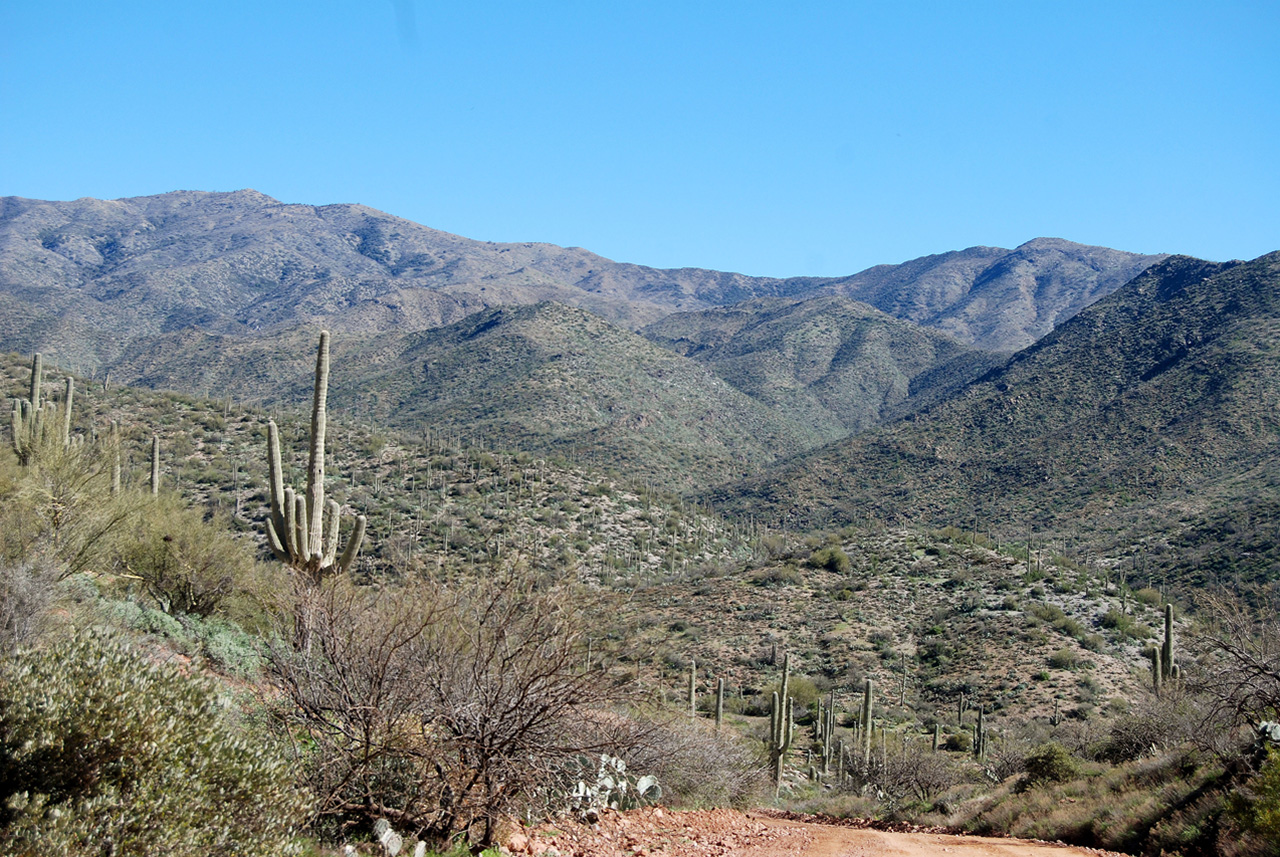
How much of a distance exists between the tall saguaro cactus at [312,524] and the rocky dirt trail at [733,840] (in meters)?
4.06

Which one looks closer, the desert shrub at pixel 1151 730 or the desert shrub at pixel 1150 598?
the desert shrub at pixel 1151 730

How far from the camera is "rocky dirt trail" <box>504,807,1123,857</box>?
8.46 meters

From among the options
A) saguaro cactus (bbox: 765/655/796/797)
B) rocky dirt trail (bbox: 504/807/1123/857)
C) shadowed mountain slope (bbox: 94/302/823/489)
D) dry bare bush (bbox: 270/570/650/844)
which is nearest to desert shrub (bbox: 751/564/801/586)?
saguaro cactus (bbox: 765/655/796/797)

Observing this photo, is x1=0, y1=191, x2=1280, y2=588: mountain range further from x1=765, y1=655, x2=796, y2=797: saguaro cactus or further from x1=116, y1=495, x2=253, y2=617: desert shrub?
x1=116, y1=495, x2=253, y2=617: desert shrub

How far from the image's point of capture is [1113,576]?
35.3 meters

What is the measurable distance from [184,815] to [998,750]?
20.1m

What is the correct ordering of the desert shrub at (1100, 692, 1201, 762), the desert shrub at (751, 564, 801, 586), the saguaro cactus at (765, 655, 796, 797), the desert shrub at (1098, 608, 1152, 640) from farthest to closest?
the desert shrub at (751, 564, 801, 586), the desert shrub at (1098, 608, 1152, 640), the saguaro cactus at (765, 655, 796, 797), the desert shrub at (1100, 692, 1201, 762)

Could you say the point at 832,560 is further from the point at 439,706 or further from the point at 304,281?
the point at 304,281

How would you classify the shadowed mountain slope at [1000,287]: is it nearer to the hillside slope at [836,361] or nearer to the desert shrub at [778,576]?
the hillside slope at [836,361]

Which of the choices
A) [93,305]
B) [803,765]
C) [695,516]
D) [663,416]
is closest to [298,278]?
[93,305]

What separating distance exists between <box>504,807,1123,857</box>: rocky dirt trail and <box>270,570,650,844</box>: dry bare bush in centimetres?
82

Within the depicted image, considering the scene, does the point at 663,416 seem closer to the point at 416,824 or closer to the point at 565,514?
the point at 565,514

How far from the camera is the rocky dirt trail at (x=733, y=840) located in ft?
27.8

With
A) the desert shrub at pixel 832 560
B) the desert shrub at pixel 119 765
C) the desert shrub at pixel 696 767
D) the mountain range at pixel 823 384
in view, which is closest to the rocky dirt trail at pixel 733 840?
the desert shrub at pixel 696 767
